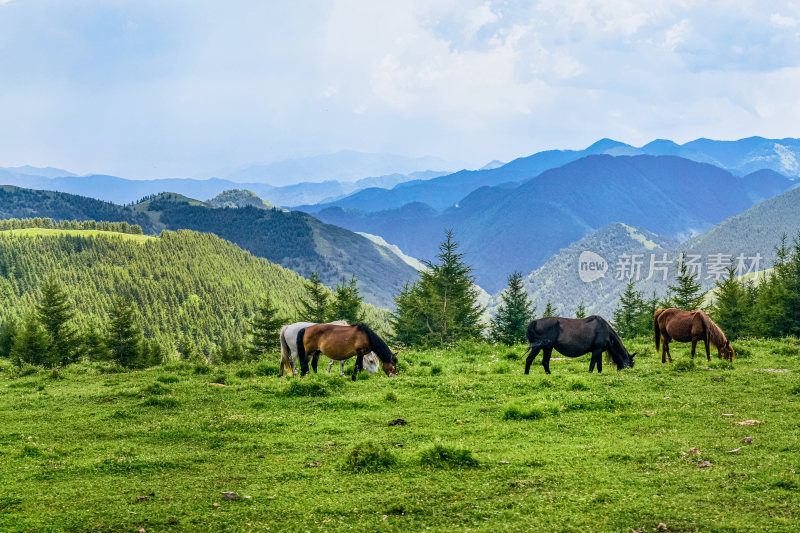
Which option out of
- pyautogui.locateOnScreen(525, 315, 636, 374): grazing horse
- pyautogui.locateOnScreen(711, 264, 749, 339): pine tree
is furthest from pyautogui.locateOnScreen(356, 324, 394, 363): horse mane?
pyautogui.locateOnScreen(711, 264, 749, 339): pine tree

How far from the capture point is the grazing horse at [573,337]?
21.6 meters

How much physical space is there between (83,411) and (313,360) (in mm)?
8418

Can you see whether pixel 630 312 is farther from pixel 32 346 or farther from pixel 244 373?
pixel 32 346

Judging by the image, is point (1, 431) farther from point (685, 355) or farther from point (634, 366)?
point (685, 355)

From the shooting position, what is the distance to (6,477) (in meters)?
11.4

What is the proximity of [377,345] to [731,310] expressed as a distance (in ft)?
167

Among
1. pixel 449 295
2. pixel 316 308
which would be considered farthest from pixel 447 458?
pixel 316 308

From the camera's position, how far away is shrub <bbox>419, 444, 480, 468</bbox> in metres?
12.0

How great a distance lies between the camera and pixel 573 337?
21.6m

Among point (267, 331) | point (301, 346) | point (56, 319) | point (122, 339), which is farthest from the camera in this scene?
point (267, 331)

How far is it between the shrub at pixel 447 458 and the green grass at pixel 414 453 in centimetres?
3

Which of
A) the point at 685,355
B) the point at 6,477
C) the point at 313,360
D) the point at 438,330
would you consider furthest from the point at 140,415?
the point at 438,330

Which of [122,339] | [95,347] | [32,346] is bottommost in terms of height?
[95,347]

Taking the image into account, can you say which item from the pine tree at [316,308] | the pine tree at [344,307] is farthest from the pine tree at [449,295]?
the pine tree at [316,308]
